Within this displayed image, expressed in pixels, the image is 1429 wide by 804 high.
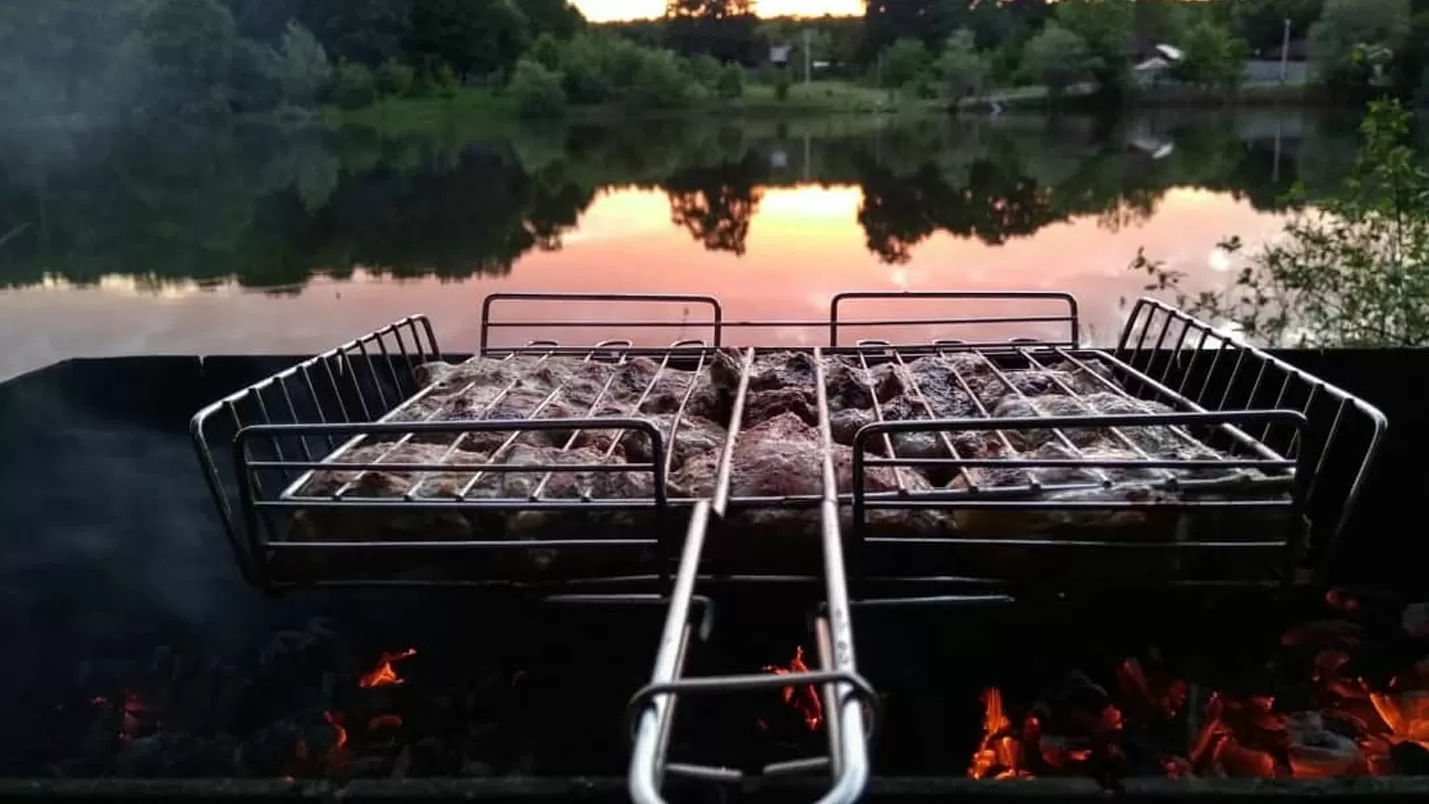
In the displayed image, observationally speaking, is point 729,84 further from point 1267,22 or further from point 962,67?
point 1267,22

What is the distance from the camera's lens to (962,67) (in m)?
15.8

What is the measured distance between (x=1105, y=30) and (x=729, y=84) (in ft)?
23.8

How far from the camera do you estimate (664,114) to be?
17.9m

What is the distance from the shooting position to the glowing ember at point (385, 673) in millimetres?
3805

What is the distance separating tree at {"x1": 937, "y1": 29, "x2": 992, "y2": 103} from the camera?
1584 centimetres

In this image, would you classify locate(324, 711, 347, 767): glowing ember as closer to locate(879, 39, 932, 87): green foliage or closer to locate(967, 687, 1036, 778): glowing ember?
locate(967, 687, 1036, 778): glowing ember

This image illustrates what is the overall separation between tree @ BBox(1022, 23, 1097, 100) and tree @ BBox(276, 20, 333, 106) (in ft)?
29.8

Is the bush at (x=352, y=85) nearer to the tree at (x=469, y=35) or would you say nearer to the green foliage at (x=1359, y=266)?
the tree at (x=469, y=35)

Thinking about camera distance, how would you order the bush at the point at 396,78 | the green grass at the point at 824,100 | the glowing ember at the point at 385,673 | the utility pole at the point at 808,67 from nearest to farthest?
1. the glowing ember at the point at 385,673
2. the bush at the point at 396,78
3. the green grass at the point at 824,100
4. the utility pole at the point at 808,67

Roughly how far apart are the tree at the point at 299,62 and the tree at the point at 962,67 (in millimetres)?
8420

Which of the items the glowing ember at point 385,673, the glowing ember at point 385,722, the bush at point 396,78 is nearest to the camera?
the glowing ember at point 385,722

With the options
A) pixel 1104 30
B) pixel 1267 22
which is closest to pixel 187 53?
pixel 1104 30

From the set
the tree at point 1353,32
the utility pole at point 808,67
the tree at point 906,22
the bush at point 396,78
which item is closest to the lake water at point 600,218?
the tree at point 1353,32

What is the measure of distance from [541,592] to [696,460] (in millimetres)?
558
